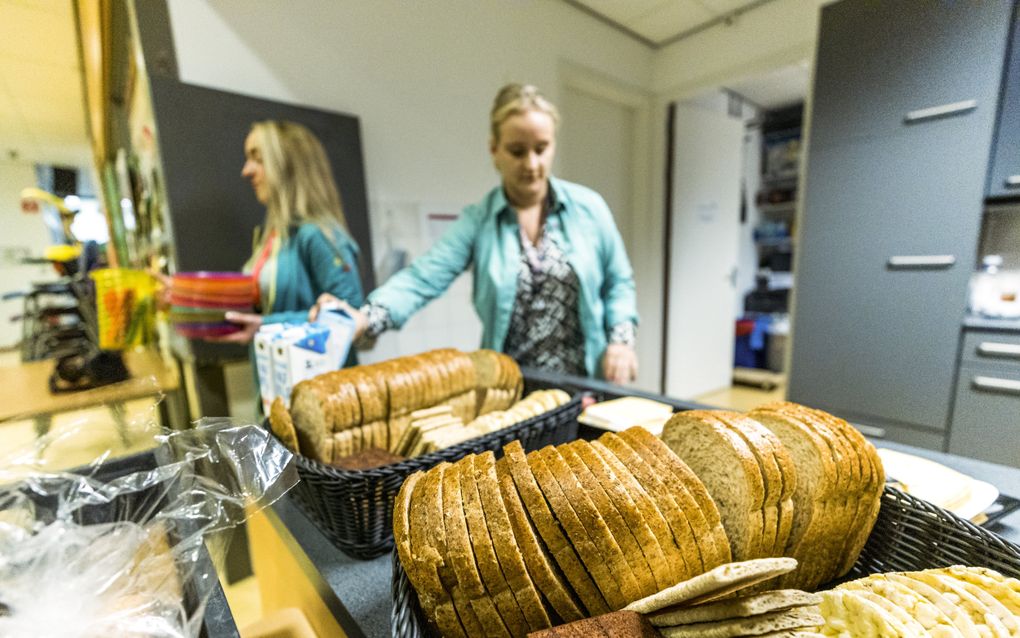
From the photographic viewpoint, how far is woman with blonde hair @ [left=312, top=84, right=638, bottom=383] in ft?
4.99

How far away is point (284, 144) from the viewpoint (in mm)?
1575

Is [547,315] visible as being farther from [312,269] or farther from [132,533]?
[132,533]

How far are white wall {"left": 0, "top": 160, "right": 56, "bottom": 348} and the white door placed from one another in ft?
10.8

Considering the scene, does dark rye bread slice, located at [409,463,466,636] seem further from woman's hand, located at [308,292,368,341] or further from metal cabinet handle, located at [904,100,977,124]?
metal cabinet handle, located at [904,100,977,124]

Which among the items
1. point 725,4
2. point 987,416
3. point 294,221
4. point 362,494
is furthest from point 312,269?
point 987,416

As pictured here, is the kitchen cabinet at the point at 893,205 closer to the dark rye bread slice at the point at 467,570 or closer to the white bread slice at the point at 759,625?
the white bread slice at the point at 759,625

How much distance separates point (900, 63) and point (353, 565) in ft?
8.73

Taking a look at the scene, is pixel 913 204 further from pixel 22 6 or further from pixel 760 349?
pixel 22 6

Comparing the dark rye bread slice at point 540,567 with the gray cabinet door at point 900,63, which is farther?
the gray cabinet door at point 900,63

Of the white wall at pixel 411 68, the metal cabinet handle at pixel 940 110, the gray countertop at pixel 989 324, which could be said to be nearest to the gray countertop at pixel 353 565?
the white wall at pixel 411 68

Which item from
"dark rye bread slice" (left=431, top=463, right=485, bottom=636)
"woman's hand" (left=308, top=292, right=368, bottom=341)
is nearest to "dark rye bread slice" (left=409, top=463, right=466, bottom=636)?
"dark rye bread slice" (left=431, top=463, right=485, bottom=636)

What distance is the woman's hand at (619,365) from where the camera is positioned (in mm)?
1445

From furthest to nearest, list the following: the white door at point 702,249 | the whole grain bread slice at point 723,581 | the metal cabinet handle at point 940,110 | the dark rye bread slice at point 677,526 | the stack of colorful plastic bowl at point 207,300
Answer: the white door at point 702,249 < the metal cabinet handle at point 940,110 < the stack of colorful plastic bowl at point 207,300 < the dark rye bread slice at point 677,526 < the whole grain bread slice at point 723,581

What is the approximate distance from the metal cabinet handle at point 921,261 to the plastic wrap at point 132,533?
2580 millimetres
